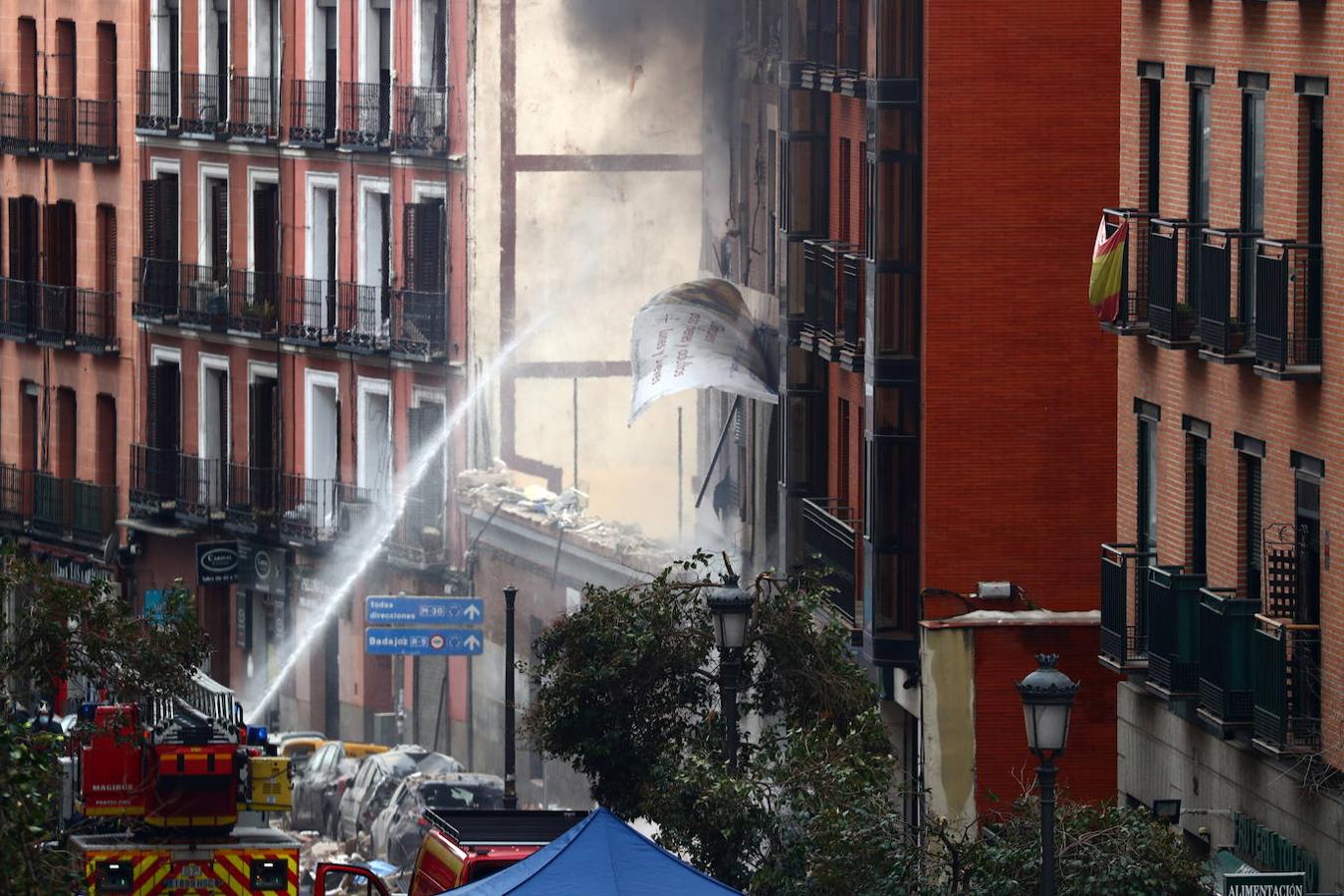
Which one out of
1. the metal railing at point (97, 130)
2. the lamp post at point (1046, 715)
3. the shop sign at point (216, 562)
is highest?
the metal railing at point (97, 130)

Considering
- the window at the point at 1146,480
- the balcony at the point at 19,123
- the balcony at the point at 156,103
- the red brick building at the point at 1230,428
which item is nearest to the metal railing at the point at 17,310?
the balcony at the point at 19,123

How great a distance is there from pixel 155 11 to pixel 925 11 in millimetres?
29175

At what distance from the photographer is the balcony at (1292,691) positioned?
29969 mm

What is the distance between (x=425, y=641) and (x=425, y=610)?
1.68 feet

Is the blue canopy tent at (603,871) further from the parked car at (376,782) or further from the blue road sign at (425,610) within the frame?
the blue road sign at (425,610)

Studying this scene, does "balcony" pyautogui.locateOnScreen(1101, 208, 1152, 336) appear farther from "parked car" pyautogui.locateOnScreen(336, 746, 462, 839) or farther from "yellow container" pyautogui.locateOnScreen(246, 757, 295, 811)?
"parked car" pyautogui.locateOnScreen(336, 746, 462, 839)

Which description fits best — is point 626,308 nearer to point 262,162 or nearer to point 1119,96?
point 262,162

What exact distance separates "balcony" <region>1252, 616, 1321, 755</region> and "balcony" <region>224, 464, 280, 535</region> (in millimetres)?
34016

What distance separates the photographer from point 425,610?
50.0 m

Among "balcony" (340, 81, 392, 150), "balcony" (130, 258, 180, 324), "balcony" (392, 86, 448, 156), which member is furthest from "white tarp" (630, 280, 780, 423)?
"balcony" (130, 258, 180, 324)

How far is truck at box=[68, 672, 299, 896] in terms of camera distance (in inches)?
1326

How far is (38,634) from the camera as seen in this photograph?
31.6 meters

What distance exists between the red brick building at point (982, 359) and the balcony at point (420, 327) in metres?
17.9

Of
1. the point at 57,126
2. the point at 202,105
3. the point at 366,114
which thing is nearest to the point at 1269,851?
the point at 366,114
